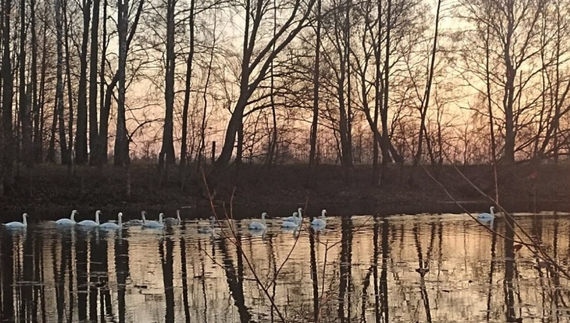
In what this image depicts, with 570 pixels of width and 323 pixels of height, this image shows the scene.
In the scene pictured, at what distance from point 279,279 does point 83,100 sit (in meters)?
23.1

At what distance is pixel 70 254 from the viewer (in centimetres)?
1619

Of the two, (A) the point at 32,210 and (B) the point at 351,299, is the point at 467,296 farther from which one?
(A) the point at 32,210

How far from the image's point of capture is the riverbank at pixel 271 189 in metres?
30.2

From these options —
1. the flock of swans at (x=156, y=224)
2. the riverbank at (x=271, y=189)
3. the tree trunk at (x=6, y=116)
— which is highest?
the tree trunk at (x=6, y=116)

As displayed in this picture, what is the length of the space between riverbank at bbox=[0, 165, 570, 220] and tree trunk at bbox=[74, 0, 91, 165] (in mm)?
1805

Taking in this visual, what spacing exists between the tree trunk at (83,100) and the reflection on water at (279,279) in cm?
1361

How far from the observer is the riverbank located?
30.2 m

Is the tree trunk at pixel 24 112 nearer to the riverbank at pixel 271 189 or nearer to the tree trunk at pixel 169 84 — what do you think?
the riverbank at pixel 271 189

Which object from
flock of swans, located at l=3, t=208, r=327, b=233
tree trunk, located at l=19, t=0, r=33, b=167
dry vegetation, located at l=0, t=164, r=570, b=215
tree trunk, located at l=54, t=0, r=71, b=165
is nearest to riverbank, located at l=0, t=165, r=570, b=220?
dry vegetation, located at l=0, t=164, r=570, b=215

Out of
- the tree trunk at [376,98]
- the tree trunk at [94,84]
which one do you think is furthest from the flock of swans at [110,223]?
the tree trunk at [376,98]

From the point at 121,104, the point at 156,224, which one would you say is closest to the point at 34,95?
the point at 121,104

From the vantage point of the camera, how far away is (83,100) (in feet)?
108

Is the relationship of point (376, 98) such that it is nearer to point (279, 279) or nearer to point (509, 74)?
point (509, 74)

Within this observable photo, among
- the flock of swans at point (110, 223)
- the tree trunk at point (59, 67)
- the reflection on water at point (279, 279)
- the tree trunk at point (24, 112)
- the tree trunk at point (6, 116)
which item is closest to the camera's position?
the reflection on water at point (279, 279)
